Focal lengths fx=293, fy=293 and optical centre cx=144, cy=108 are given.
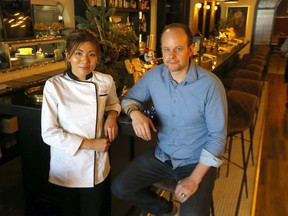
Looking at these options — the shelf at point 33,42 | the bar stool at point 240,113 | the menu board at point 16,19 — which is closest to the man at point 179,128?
the bar stool at point 240,113

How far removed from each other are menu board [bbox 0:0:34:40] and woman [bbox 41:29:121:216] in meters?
2.04

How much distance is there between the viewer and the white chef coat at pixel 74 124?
1419 mm

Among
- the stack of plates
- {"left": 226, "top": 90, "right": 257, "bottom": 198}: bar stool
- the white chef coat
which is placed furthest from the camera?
the stack of plates

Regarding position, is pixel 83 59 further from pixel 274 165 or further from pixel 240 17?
pixel 240 17

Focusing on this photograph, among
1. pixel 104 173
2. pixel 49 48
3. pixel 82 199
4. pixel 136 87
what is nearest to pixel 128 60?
pixel 136 87

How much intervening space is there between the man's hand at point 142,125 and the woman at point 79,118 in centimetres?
11

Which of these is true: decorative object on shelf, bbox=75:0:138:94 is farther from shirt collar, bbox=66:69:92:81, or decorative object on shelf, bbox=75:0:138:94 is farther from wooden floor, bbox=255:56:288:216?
wooden floor, bbox=255:56:288:216

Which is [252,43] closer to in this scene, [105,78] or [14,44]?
[14,44]

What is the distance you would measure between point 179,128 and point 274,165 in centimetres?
204

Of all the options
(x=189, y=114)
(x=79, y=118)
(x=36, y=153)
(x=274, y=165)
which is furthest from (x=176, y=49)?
(x=274, y=165)

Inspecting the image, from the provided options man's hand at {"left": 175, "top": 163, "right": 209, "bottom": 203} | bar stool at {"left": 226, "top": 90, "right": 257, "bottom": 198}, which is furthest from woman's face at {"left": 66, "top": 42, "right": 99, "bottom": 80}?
bar stool at {"left": 226, "top": 90, "right": 257, "bottom": 198}

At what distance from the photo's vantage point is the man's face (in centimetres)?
151

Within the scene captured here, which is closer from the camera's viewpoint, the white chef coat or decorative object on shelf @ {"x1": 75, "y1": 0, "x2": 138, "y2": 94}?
the white chef coat

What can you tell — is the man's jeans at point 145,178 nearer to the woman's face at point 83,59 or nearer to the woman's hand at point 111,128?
the woman's hand at point 111,128
